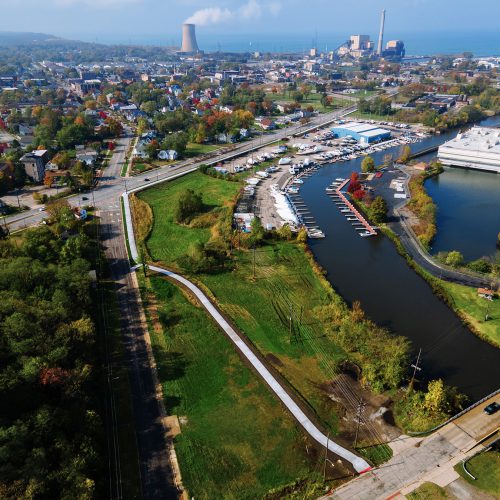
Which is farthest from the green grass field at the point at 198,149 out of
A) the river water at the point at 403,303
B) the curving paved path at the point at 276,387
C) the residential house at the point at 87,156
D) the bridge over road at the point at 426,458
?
the bridge over road at the point at 426,458

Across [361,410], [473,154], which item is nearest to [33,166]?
[361,410]

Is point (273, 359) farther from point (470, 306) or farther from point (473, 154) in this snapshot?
point (473, 154)

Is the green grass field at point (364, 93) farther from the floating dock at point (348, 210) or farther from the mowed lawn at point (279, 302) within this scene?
the mowed lawn at point (279, 302)

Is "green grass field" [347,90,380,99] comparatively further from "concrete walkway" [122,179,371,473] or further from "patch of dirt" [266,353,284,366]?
"patch of dirt" [266,353,284,366]

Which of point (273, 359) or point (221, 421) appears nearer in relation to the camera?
point (221, 421)

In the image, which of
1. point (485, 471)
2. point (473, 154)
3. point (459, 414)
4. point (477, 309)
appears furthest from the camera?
point (473, 154)

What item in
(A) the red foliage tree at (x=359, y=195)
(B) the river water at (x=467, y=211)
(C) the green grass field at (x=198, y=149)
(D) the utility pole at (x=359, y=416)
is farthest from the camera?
(C) the green grass field at (x=198, y=149)

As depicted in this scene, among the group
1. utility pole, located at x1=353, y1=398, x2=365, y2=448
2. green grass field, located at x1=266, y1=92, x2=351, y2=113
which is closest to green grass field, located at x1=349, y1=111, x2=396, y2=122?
green grass field, located at x1=266, y1=92, x2=351, y2=113
